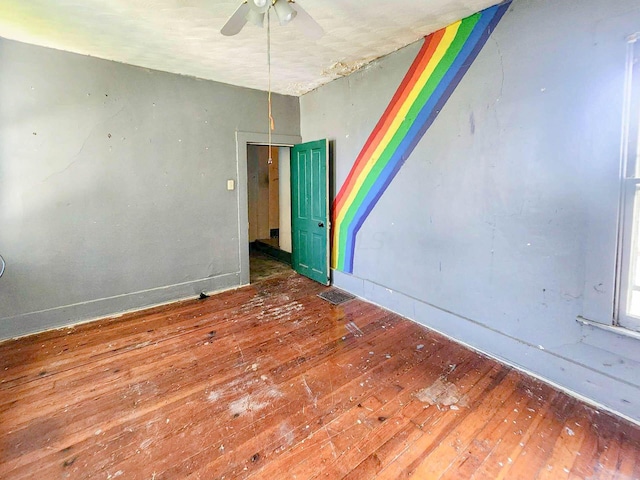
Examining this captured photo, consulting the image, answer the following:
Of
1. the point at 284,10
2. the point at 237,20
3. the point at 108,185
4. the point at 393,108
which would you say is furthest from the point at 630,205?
the point at 108,185

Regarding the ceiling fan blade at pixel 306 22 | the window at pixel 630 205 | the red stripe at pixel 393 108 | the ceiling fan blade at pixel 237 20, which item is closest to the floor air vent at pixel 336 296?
the red stripe at pixel 393 108

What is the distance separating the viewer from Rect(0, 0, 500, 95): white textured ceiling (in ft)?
7.25

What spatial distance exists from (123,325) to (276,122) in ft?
10.6

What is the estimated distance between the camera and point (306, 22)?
1874 millimetres

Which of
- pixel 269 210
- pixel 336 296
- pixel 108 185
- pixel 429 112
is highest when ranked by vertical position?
pixel 429 112

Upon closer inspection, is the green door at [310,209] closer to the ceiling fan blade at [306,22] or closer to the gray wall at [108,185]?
the gray wall at [108,185]

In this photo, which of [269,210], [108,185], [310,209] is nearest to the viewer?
[108,185]

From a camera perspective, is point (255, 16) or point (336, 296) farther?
point (336, 296)

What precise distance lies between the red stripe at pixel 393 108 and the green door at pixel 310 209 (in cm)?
30

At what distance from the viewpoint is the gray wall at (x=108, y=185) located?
2.81 meters

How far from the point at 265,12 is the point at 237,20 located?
7.1 inches

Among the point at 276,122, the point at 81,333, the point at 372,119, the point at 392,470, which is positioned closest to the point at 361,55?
the point at 372,119

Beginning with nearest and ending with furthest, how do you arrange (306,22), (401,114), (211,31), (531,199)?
(306,22) → (531,199) → (211,31) → (401,114)

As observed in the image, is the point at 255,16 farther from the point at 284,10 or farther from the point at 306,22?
the point at 306,22
